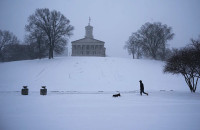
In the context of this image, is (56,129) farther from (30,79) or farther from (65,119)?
(30,79)

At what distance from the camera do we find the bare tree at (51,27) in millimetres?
34819

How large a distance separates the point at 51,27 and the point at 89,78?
20.4 m

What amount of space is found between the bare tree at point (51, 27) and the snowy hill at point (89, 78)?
6321mm

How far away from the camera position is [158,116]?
7.09 meters

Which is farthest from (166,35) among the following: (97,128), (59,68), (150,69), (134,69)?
(97,128)

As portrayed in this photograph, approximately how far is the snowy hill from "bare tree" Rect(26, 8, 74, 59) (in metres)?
6.32

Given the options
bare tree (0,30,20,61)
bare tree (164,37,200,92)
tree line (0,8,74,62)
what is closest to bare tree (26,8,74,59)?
tree line (0,8,74,62)

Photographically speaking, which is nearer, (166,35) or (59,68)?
(59,68)

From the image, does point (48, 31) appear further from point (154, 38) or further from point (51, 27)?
point (154, 38)

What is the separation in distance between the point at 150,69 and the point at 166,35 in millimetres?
19007

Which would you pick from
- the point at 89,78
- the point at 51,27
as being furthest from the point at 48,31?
the point at 89,78

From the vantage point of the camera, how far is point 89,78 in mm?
25344

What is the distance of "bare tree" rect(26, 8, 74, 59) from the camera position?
34.8 meters

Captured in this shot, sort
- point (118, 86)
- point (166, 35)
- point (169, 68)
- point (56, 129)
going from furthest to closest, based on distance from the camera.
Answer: point (166, 35) → point (118, 86) → point (169, 68) → point (56, 129)
